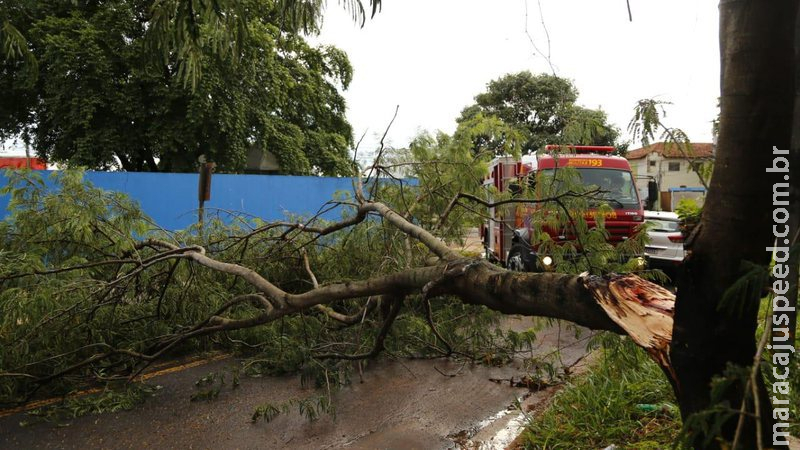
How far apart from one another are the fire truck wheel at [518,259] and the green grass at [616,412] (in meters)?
4.01

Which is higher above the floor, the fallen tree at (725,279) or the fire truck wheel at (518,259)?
the fallen tree at (725,279)

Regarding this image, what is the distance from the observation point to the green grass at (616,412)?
3145 millimetres

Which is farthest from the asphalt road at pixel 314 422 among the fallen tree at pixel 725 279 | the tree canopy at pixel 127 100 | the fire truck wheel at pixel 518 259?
the tree canopy at pixel 127 100

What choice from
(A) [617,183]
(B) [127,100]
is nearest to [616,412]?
(A) [617,183]

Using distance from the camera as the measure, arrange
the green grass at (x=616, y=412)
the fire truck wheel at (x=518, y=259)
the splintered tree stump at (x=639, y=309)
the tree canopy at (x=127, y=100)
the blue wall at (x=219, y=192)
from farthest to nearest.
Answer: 1. the tree canopy at (x=127, y=100)
2. the blue wall at (x=219, y=192)
3. the fire truck wheel at (x=518, y=259)
4. the green grass at (x=616, y=412)
5. the splintered tree stump at (x=639, y=309)

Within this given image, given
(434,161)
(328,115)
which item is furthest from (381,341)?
(328,115)

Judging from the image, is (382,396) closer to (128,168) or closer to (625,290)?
(625,290)

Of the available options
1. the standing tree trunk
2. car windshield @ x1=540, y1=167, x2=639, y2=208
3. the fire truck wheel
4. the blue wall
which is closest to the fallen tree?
the standing tree trunk

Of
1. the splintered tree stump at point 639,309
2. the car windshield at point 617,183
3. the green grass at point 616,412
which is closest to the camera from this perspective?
the splintered tree stump at point 639,309

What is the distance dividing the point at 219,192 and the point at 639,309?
13.9 meters

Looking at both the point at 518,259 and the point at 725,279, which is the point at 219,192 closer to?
the point at 518,259

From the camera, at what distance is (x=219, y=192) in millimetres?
14367

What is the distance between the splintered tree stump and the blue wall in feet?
33.9

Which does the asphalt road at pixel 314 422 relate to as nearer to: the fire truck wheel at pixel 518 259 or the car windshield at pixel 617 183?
the fire truck wheel at pixel 518 259
